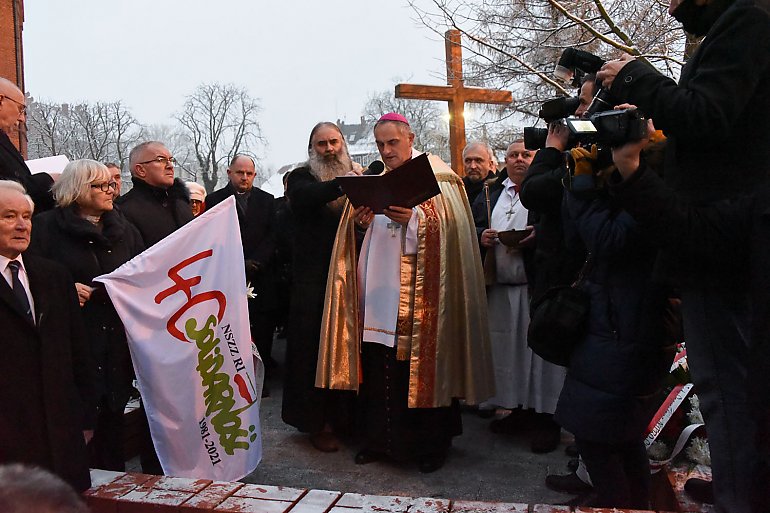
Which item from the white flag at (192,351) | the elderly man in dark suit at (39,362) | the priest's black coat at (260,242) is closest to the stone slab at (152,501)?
the elderly man in dark suit at (39,362)

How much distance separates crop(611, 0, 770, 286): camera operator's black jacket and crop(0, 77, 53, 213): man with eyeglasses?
361 centimetres

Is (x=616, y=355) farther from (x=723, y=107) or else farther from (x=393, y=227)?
(x=393, y=227)

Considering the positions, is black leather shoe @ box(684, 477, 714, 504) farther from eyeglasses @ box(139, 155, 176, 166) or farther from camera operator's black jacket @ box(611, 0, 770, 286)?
eyeglasses @ box(139, 155, 176, 166)

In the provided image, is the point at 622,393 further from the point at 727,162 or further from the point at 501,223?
the point at 501,223

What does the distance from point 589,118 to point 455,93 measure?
7.89 metres

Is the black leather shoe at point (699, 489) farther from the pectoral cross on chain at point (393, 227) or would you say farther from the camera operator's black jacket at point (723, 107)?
the pectoral cross on chain at point (393, 227)

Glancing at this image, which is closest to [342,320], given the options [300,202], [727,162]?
[300,202]

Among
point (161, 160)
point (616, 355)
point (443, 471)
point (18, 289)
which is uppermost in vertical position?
point (161, 160)

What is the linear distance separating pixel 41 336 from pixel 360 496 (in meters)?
1.51

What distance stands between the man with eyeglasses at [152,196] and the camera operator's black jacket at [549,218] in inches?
96.8

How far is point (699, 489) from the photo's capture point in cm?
297


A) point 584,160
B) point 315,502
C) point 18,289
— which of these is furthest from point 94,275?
point 584,160

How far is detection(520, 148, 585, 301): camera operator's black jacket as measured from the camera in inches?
136

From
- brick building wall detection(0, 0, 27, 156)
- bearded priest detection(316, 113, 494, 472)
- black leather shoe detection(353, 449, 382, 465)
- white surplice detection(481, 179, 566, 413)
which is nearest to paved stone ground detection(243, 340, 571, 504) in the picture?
black leather shoe detection(353, 449, 382, 465)
